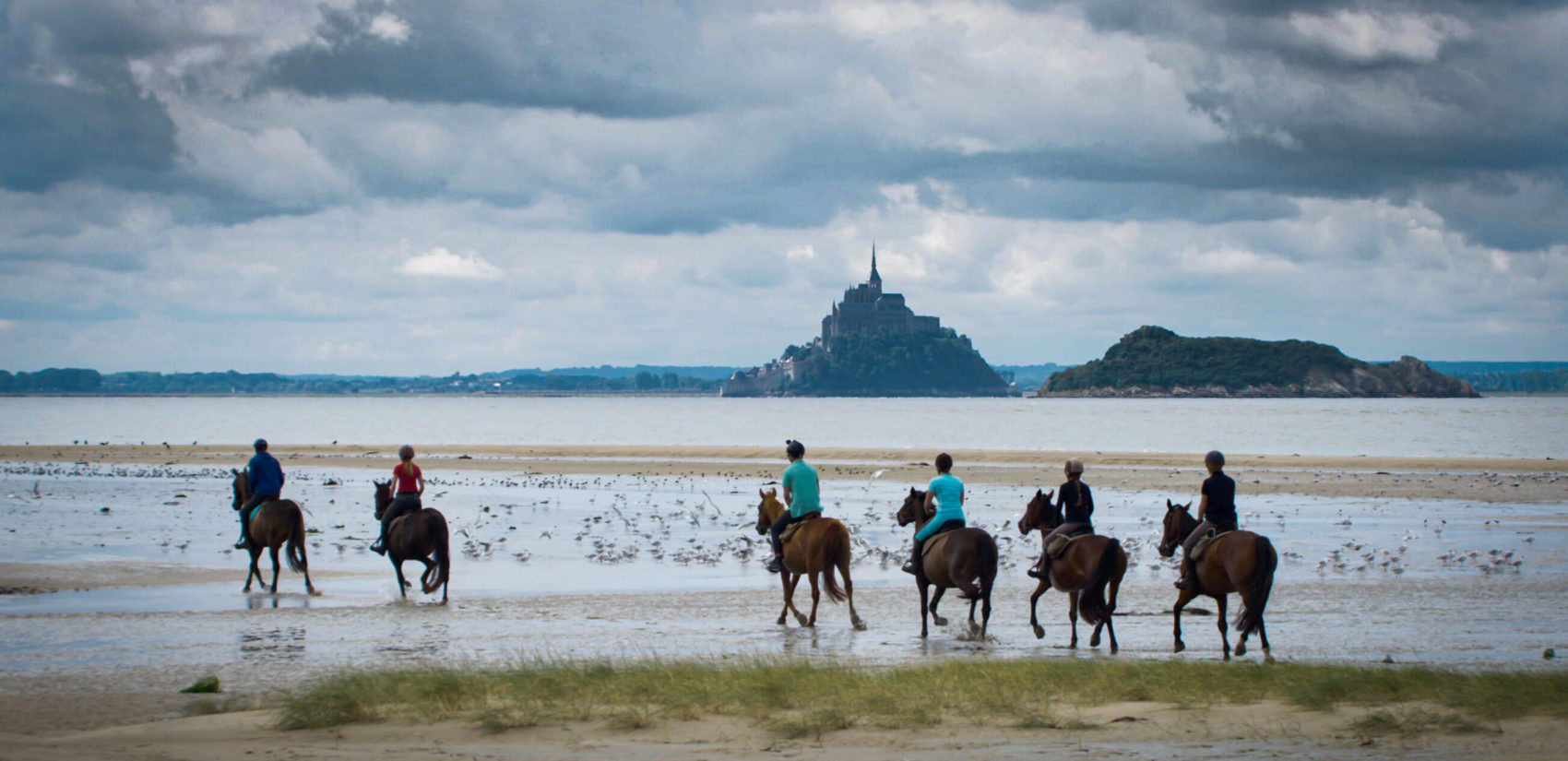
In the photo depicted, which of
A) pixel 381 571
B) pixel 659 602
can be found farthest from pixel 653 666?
pixel 381 571

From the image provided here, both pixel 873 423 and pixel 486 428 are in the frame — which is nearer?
pixel 486 428

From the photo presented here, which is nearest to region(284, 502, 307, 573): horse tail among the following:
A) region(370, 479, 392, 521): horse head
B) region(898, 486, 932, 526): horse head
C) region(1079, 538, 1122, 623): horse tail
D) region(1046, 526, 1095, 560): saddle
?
region(370, 479, 392, 521): horse head

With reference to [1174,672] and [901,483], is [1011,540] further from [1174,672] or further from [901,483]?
[901,483]

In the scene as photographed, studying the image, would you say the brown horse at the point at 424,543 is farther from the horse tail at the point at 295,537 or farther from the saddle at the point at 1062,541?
the saddle at the point at 1062,541

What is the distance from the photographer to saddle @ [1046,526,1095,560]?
1466 centimetres

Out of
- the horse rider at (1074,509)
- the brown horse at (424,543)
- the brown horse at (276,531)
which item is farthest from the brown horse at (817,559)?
the brown horse at (276,531)

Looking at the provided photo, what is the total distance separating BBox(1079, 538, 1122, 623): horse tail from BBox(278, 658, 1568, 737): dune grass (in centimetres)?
218

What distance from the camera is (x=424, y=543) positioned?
18.6 metres

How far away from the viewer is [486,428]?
12331 centimetres

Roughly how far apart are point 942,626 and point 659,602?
4.34 metres

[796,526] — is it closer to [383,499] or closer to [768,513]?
[768,513]

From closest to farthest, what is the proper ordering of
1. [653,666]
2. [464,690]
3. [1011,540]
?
[464,690] < [653,666] < [1011,540]

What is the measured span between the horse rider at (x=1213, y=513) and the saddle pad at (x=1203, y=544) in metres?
0.04

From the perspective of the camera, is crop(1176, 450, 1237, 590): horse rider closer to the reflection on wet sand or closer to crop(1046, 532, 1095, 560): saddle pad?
crop(1046, 532, 1095, 560): saddle pad
